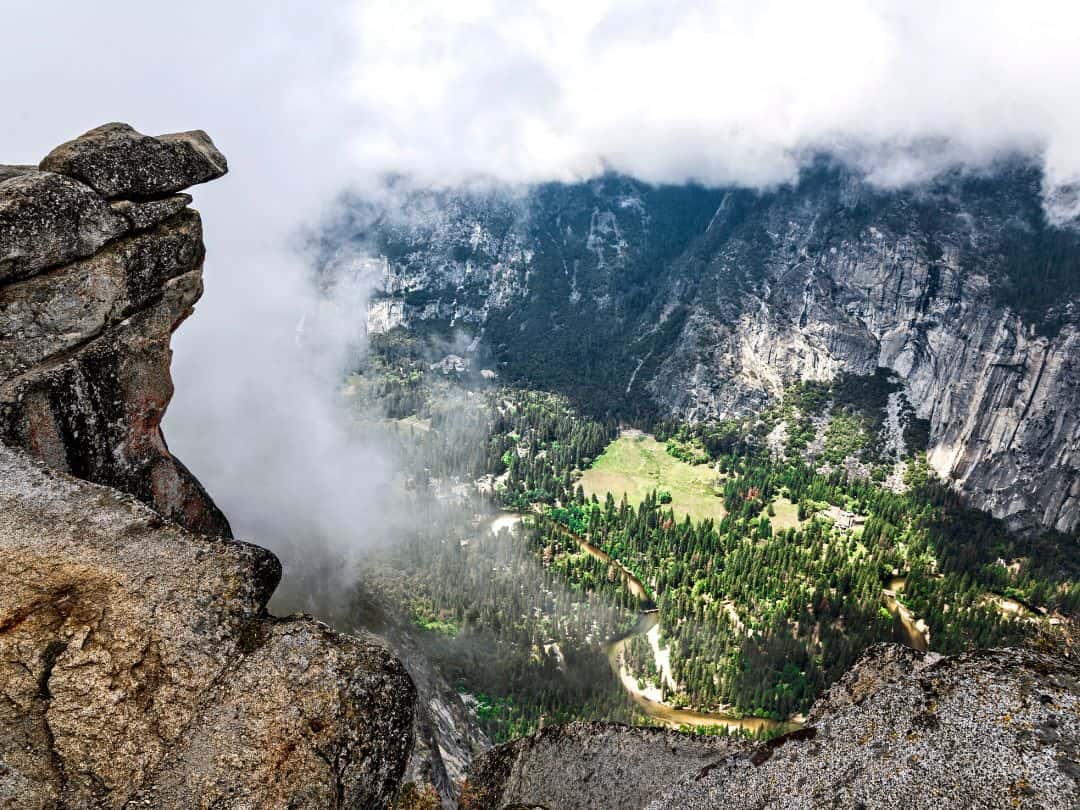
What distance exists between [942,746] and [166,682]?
49.6ft

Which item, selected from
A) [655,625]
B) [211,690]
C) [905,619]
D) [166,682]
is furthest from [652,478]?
[166,682]

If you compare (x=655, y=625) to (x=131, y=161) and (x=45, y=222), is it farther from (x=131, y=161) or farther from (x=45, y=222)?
(x=45, y=222)

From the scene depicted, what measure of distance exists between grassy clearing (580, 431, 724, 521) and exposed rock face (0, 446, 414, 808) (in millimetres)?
142258

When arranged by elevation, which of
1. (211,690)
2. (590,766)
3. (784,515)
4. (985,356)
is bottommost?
(784,515)

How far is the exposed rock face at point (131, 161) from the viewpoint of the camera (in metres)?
20.0

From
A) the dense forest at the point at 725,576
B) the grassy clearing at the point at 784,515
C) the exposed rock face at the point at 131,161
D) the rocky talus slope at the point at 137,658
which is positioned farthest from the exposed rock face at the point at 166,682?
the grassy clearing at the point at 784,515

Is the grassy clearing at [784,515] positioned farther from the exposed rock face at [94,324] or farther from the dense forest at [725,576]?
the exposed rock face at [94,324]

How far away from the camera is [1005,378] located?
157500 mm

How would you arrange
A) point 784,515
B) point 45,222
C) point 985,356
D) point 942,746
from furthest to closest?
1. point 985,356
2. point 784,515
3. point 45,222
4. point 942,746

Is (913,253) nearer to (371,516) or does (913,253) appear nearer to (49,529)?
(371,516)

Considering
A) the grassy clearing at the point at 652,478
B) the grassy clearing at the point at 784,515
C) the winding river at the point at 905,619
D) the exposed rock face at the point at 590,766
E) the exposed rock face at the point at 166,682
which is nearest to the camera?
the exposed rock face at the point at 166,682

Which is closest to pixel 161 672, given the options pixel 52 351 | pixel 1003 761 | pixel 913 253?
pixel 52 351

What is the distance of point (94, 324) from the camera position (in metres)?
20.8

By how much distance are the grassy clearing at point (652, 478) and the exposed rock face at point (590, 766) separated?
434 ft
